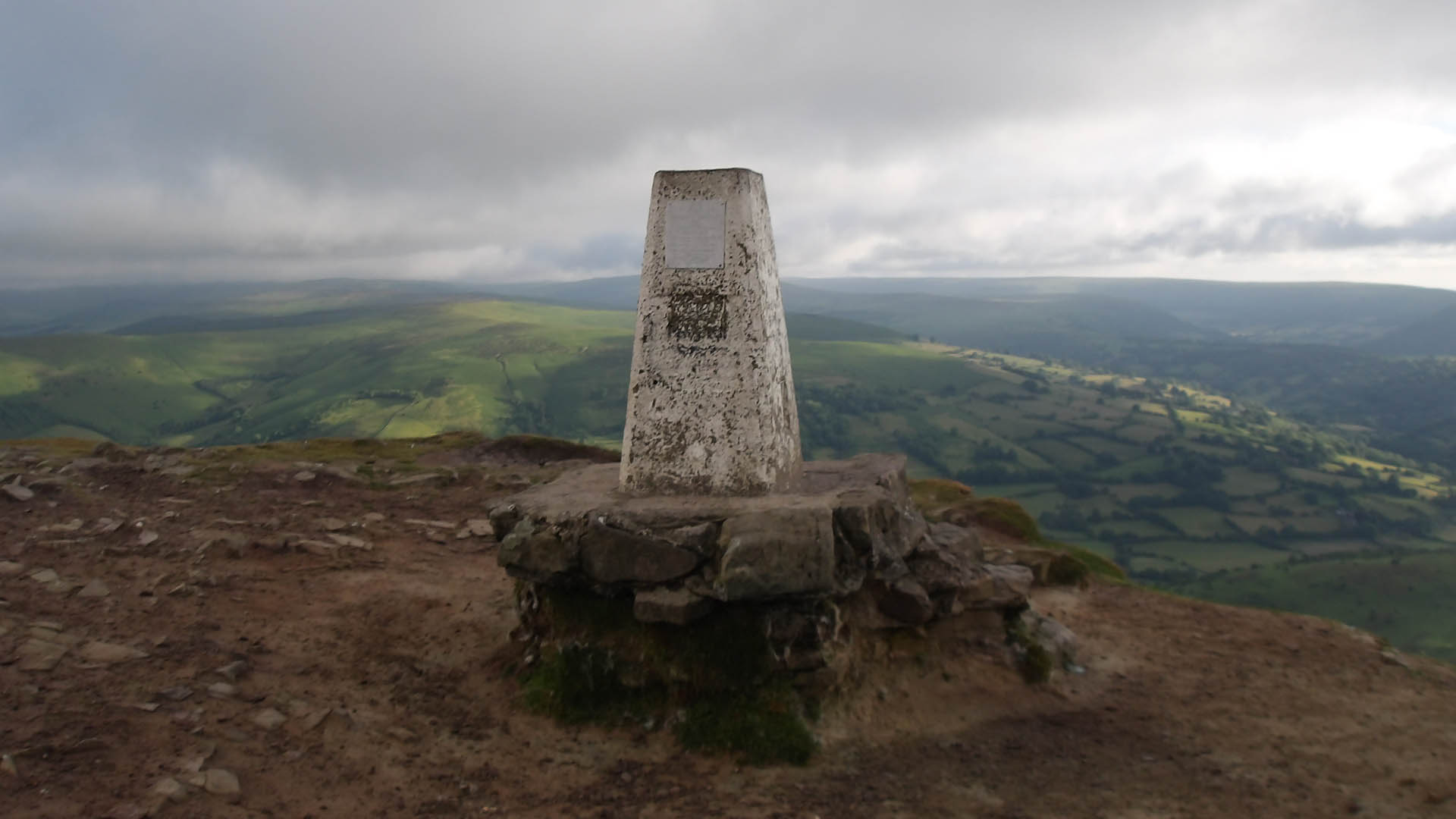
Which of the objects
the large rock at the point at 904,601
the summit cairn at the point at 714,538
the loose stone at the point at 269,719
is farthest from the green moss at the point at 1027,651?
the loose stone at the point at 269,719

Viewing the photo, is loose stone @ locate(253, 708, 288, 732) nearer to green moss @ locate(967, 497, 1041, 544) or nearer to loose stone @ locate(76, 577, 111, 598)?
loose stone @ locate(76, 577, 111, 598)

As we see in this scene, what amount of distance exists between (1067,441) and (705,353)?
145079 millimetres

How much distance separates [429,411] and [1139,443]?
121m

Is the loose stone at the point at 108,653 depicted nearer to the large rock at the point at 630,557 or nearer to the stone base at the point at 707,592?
the stone base at the point at 707,592

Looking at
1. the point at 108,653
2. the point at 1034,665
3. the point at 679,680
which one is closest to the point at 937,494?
the point at 1034,665

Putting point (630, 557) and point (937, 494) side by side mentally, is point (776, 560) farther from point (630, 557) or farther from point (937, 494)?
point (937, 494)

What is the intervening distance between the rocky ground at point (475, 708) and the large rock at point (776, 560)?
169cm

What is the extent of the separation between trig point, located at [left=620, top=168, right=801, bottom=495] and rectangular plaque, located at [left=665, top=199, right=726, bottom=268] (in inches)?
0.4

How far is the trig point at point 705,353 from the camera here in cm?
Answer: 1085

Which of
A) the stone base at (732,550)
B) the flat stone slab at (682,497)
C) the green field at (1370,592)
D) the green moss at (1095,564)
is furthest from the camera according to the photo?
the green field at (1370,592)

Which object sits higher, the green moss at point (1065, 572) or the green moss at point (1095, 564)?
the green moss at point (1065, 572)

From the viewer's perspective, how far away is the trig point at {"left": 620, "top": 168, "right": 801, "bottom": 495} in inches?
427

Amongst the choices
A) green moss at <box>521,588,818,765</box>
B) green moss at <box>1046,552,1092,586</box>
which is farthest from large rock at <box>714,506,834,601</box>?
green moss at <box>1046,552,1092,586</box>

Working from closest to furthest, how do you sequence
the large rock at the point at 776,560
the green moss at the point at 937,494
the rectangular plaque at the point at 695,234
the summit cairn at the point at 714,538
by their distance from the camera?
the large rock at the point at 776,560
the summit cairn at the point at 714,538
the rectangular plaque at the point at 695,234
the green moss at the point at 937,494
